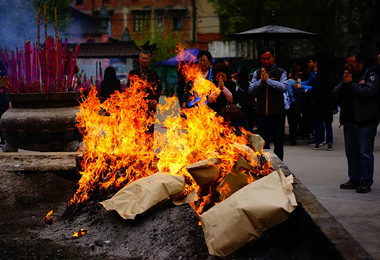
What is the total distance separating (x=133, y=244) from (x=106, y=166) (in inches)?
57.7

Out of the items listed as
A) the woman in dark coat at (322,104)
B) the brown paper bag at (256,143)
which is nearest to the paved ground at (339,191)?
the woman in dark coat at (322,104)

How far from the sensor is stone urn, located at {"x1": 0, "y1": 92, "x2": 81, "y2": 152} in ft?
23.6

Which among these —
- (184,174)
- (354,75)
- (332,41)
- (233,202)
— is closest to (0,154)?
(184,174)

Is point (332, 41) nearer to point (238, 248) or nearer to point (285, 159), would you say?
point (285, 159)

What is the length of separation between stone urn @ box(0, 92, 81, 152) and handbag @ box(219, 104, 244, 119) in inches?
90.3

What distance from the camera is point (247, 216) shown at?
3613mm

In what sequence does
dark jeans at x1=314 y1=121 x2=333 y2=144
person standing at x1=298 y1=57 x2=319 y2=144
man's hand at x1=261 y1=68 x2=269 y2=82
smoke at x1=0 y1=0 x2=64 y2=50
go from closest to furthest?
man's hand at x1=261 y1=68 x2=269 y2=82, dark jeans at x1=314 y1=121 x2=333 y2=144, person standing at x1=298 y1=57 x2=319 y2=144, smoke at x1=0 y1=0 x2=64 y2=50

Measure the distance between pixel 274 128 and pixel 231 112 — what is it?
1079 mm

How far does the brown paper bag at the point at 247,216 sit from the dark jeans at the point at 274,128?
3495 mm

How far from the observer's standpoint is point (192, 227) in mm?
4492

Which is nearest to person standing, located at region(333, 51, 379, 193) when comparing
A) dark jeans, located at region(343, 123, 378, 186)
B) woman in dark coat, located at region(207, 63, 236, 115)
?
dark jeans, located at region(343, 123, 378, 186)

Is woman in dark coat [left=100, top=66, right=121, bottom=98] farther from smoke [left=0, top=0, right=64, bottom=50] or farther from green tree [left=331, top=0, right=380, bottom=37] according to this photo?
green tree [left=331, top=0, right=380, bottom=37]

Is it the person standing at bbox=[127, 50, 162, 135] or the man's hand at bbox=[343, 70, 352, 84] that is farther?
the person standing at bbox=[127, 50, 162, 135]

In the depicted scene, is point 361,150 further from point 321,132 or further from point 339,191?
point 321,132
